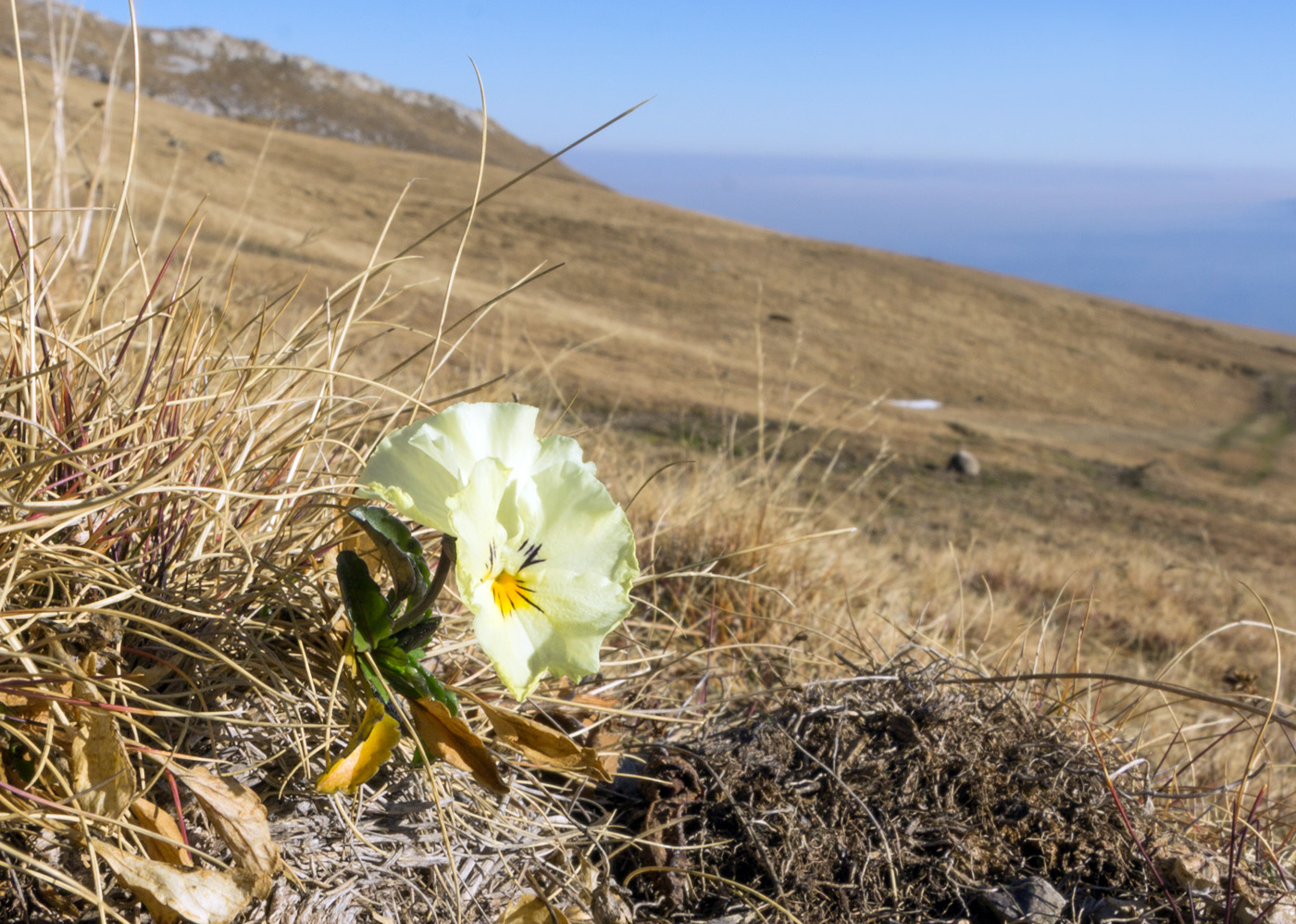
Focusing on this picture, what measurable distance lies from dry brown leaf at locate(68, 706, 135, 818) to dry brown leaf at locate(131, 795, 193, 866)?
0.10 ft

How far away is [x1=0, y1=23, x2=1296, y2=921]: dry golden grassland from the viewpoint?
998mm

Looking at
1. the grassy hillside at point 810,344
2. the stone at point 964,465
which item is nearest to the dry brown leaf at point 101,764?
the grassy hillside at point 810,344

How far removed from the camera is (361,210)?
2042cm

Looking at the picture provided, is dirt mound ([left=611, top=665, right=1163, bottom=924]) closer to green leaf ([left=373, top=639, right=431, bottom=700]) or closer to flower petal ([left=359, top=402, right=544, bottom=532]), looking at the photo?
green leaf ([left=373, top=639, right=431, bottom=700])

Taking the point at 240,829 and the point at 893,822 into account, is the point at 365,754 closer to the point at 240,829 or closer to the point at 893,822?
the point at 240,829

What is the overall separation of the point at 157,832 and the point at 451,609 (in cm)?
57

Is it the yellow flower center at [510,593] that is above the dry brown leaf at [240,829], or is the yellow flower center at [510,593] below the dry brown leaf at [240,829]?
above

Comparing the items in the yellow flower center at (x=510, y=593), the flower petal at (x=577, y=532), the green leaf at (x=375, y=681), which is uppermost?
the flower petal at (x=577, y=532)

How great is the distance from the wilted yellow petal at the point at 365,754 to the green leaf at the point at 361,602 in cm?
8

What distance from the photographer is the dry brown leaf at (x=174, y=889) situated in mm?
861

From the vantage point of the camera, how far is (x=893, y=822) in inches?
48.0

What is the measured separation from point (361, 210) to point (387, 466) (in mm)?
21278

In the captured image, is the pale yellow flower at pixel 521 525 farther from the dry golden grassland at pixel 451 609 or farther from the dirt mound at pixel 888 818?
the dirt mound at pixel 888 818

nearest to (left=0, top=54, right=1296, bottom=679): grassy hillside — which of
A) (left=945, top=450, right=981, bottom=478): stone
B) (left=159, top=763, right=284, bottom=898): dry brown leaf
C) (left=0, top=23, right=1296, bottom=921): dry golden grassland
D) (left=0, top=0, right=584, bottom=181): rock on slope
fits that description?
(left=0, top=23, right=1296, bottom=921): dry golden grassland
